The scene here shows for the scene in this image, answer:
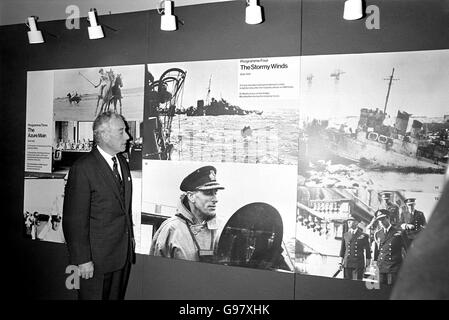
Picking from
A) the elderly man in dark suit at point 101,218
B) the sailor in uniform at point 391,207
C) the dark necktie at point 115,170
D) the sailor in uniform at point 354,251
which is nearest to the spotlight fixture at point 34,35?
the elderly man in dark suit at point 101,218

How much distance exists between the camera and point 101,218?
3.25 metres

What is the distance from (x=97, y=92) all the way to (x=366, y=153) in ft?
8.46

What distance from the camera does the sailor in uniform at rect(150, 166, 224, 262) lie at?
3434 mm

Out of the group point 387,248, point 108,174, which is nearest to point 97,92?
point 108,174

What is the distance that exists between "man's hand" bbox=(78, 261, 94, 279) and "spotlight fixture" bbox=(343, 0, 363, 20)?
2.75m

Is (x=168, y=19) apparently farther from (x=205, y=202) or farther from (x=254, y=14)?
(x=205, y=202)

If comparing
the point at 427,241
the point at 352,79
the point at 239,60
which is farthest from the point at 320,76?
the point at 427,241

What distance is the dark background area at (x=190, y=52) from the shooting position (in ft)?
9.69

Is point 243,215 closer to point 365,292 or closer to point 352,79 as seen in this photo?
point 365,292

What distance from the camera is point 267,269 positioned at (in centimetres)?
327

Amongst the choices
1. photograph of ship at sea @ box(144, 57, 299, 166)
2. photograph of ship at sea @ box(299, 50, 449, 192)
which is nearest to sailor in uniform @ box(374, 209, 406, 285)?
photograph of ship at sea @ box(299, 50, 449, 192)

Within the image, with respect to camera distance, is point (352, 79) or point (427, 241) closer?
point (427, 241)

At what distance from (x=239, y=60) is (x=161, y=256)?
75.4 inches

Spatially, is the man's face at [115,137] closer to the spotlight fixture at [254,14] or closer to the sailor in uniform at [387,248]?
the spotlight fixture at [254,14]
